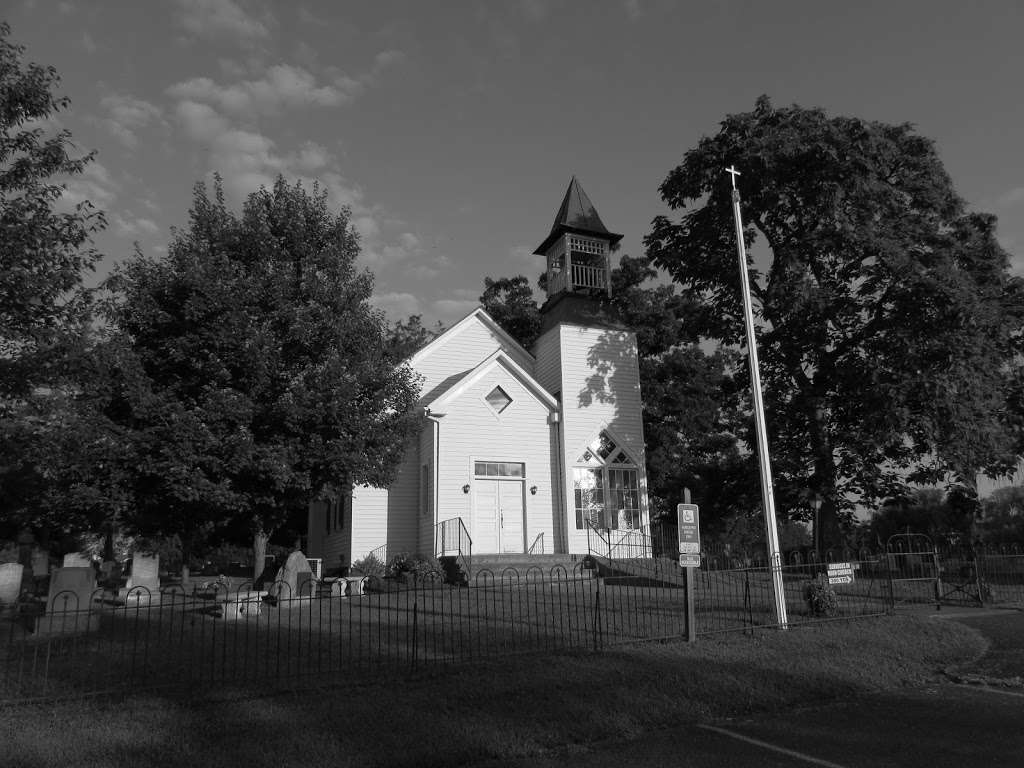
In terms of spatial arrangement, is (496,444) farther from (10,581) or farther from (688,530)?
(10,581)

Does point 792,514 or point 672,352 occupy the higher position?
point 672,352

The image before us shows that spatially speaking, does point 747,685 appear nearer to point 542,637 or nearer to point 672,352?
point 542,637

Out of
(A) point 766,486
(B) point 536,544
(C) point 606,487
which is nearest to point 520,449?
(B) point 536,544

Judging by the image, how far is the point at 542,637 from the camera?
11758mm

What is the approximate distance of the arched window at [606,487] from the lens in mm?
24281

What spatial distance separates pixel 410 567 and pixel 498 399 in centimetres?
601

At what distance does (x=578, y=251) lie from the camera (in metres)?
28.7

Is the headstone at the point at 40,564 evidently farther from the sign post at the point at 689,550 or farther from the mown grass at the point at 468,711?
the sign post at the point at 689,550

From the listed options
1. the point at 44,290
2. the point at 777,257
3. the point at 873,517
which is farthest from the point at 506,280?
the point at 873,517

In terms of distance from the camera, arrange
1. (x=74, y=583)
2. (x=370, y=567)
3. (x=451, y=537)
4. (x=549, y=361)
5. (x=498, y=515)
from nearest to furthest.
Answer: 1. (x=74, y=583)
2. (x=451, y=537)
3. (x=370, y=567)
4. (x=498, y=515)
5. (x=549, y=361)

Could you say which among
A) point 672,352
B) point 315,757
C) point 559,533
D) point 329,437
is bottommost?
point 315,757

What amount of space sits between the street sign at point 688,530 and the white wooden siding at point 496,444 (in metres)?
11.1

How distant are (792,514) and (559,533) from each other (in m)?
9.05

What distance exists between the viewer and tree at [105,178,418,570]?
16266mm
